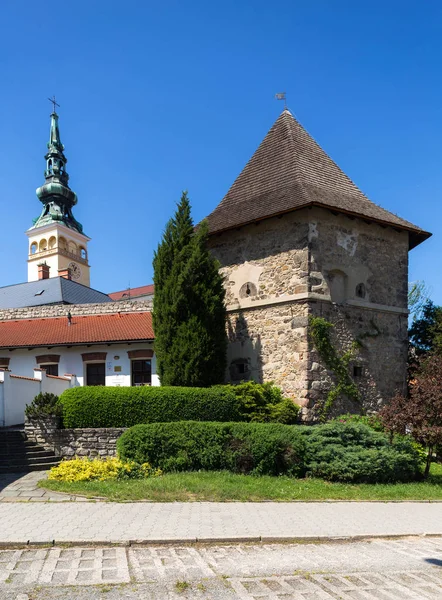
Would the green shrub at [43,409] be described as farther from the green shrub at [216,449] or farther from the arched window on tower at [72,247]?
the arched window on tower at [72,247]

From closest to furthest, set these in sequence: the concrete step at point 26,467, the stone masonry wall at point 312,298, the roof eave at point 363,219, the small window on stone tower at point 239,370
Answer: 1. the concrete step at point 26,467
2. the stone masonry wall at point 312,298
3. the roof eave at point 363,219
4. the small window on stone tower at point 239,370

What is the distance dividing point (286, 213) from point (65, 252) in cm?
5401

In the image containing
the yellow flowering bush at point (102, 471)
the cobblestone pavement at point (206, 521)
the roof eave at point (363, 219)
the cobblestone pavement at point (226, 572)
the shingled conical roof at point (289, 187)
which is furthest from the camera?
the shingled conical roof at point (289, 187)

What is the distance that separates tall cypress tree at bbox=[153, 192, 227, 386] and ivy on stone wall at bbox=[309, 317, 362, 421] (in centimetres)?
306

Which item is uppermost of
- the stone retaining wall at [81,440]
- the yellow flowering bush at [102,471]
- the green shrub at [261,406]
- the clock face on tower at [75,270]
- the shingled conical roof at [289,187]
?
the clock face on tower at [75,270]

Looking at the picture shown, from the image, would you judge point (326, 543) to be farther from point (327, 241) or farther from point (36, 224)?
point (36, 224)

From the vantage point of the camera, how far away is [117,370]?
18578mm

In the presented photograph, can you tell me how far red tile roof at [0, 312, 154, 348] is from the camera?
1848 centimetres

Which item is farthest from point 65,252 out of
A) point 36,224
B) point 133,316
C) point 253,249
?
point 253,249

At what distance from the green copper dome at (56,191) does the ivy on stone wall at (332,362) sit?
54.3 metres

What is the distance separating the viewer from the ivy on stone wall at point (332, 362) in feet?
49.4

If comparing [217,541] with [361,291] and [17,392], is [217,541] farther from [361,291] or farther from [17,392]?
[361,291]

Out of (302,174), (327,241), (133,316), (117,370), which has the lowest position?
(117,370)

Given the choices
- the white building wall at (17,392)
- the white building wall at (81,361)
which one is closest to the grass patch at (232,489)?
the white building wall at (17,392)
